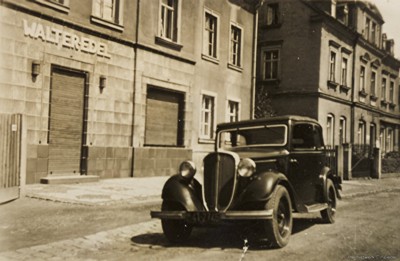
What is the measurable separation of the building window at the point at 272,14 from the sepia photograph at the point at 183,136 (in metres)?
0.07

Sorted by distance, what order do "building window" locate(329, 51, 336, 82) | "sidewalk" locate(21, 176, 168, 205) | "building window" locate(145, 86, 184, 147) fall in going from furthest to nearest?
"building window" locate(329, 51, 336, 82) < "building window" locate(145, 86, 184, 147) < "sidewalk" locate(21, 176, 168, 205)

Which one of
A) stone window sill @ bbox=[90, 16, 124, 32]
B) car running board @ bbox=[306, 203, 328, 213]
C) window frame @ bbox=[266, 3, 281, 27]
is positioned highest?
window frame @ bbox=[266, 3, 281, 27]

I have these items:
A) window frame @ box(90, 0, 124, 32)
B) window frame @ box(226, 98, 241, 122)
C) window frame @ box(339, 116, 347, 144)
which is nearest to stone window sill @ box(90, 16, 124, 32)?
window frame @ box(90, 0, 124, 32)

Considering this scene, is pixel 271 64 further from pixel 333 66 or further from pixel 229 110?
pixel 229 110

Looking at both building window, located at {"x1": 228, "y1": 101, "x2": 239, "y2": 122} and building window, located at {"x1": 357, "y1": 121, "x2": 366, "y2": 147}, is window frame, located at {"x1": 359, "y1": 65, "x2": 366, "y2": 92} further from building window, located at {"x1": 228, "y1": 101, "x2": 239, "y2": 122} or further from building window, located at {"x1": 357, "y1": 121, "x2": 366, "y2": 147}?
building window, located at {"x1": 228, "y1": 101, "x2": 239, "y2": 122}

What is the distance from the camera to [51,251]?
5.14 m

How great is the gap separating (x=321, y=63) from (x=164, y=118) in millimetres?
11550

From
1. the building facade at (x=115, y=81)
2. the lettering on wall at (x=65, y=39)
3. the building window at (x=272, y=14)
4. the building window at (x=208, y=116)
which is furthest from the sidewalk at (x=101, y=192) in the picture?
the building window at (x=272, y=14)

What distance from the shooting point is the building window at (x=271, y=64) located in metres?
25.3

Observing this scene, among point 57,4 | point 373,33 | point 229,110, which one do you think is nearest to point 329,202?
point 57,4

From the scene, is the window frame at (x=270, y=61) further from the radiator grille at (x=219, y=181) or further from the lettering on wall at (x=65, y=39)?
the radiator grille at (x=219, y=181)

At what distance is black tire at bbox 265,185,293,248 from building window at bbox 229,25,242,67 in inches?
577

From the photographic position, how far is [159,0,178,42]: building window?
51.6 ft

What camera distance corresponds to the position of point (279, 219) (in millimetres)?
5852
